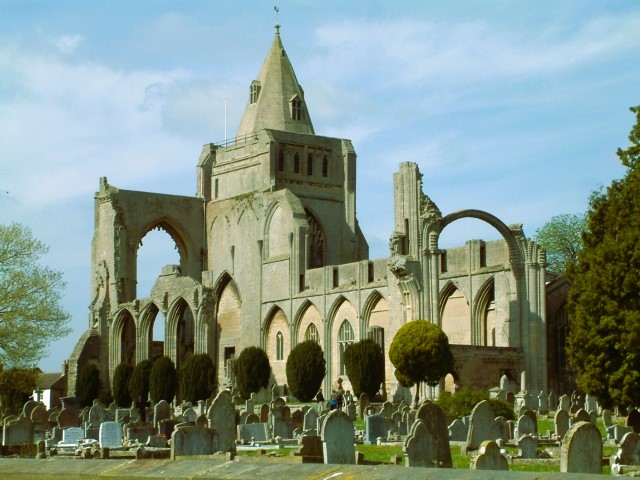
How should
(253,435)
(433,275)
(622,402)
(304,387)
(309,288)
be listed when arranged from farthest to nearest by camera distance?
(309,288) < (304,387) < (433,275) < (622,402) < (253,435)

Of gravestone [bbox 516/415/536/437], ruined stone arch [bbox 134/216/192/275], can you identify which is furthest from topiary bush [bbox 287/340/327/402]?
gravestone [bbox 516/415/536/437]

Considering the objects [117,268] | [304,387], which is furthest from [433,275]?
[117,268]

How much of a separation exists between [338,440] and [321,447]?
92 cm

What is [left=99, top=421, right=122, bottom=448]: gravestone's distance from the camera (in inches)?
999

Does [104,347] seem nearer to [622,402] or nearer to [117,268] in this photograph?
[117,268]

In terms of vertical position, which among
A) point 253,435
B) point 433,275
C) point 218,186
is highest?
point 218,186

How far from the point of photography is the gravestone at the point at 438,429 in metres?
17.0

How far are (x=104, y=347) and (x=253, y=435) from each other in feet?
163

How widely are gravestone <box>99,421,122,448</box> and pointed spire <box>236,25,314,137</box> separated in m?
52.5

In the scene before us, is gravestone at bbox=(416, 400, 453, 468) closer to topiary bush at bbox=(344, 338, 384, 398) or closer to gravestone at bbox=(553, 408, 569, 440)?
gravestone at bbox=(553, 408, 569, 440)

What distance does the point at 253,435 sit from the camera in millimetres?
28141

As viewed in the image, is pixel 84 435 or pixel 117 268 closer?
pixel 84 435

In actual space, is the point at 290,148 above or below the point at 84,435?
above

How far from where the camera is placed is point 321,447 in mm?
18734
